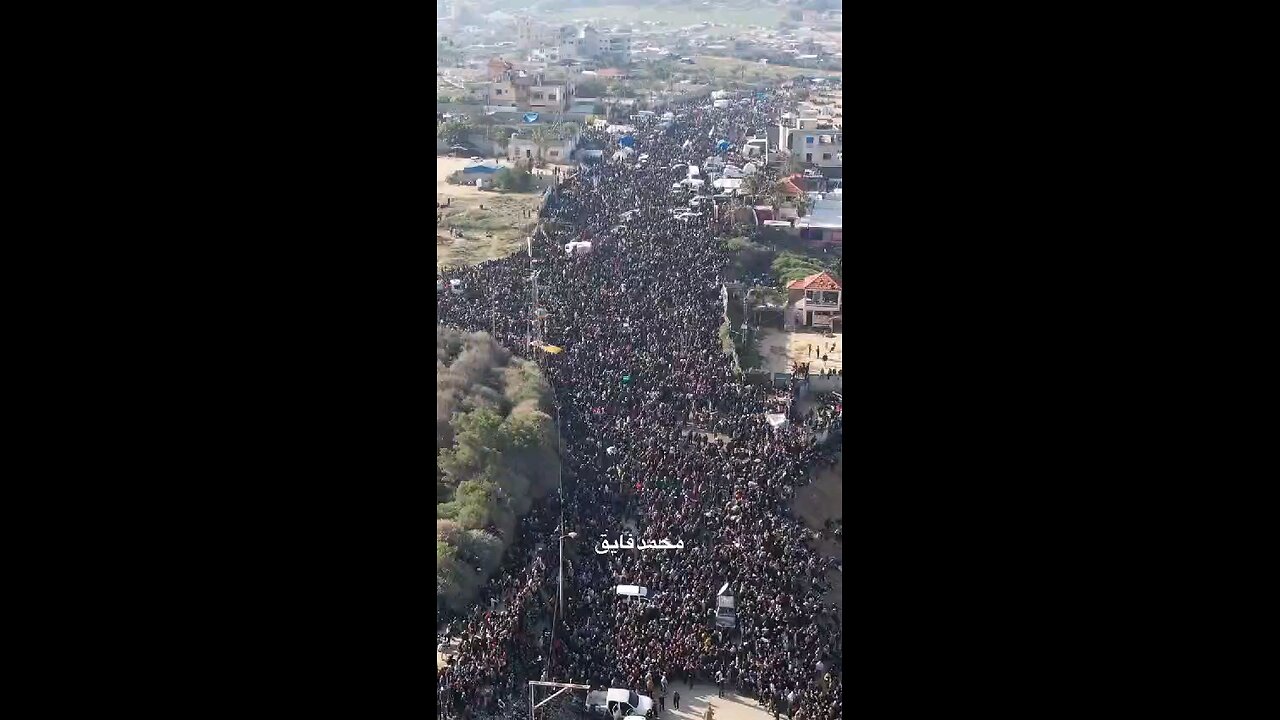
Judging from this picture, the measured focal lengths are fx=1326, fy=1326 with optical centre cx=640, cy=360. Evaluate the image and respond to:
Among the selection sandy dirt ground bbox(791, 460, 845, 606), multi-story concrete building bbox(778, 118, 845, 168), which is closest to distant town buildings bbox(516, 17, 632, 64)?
multi-story concrete building bbox(778, 118, 845, 168)

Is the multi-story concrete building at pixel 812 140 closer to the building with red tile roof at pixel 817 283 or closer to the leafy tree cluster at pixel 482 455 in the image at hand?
the building with red tile roof at pixel 817 283

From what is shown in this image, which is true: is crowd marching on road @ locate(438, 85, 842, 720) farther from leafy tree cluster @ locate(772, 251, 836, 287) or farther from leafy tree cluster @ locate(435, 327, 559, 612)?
leafy tree cluster @ locate(772, 251, 836, 287)

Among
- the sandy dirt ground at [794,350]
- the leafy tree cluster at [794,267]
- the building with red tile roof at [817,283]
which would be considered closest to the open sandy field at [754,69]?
the leafy tree cluster at [794,267]
